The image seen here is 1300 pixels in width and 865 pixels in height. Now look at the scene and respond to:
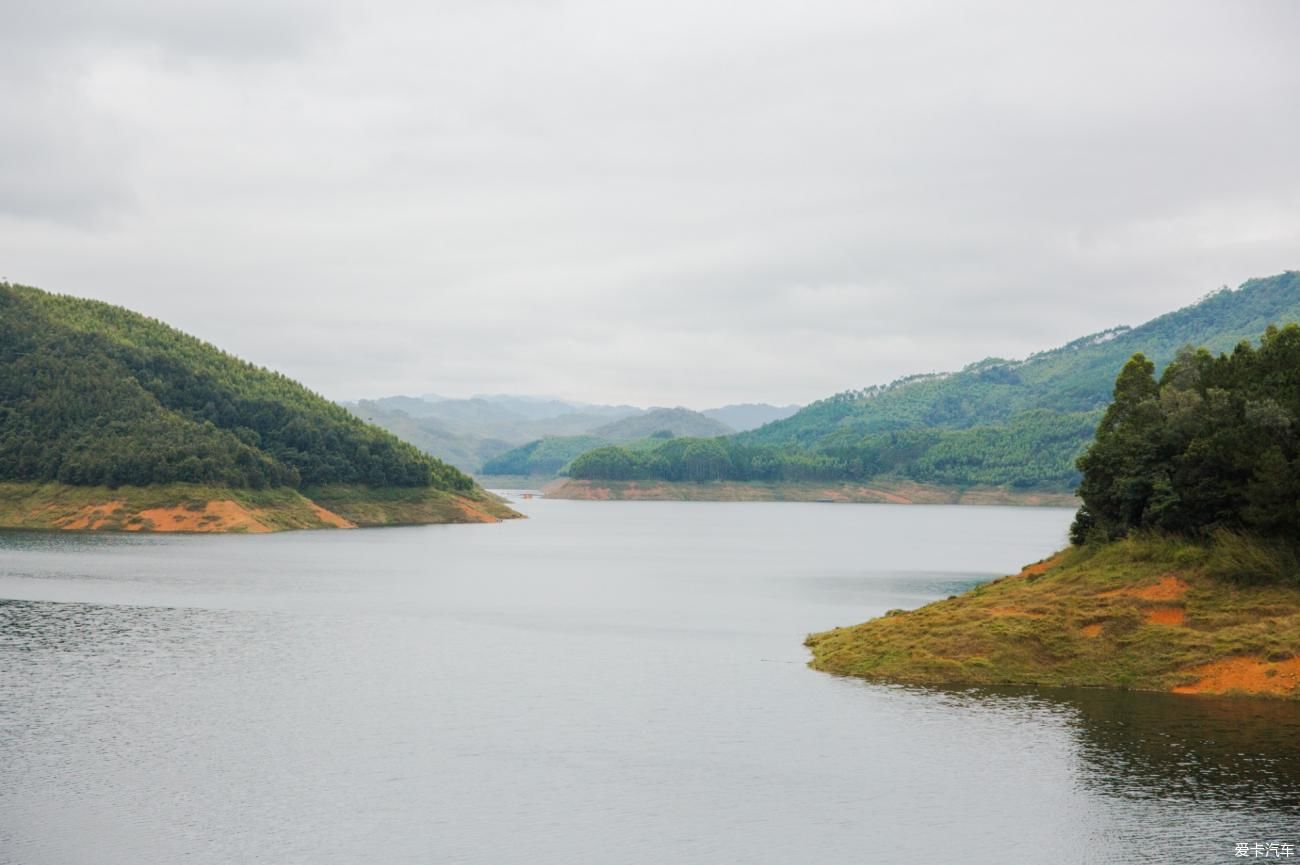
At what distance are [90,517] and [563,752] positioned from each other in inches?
6595

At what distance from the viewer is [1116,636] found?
213ft

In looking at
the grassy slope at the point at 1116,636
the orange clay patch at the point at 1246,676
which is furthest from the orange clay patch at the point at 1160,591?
the orange clay patch at the point at 1246,676

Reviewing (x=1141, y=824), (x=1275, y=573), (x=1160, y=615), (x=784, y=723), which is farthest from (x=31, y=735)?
(x=1275, y=573)

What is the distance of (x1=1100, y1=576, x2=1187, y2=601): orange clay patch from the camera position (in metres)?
67.2

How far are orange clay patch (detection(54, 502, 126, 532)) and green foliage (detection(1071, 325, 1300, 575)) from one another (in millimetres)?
159522

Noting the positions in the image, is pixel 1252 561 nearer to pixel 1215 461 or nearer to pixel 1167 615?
pixel 1167 615

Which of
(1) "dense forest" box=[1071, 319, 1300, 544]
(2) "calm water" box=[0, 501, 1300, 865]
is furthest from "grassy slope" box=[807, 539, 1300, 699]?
(2) "calm water" box=[0, 501, 1300, 865]

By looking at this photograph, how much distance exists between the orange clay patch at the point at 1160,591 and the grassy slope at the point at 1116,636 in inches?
2.7

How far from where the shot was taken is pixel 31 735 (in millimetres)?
49531

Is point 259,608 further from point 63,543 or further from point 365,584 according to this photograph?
point 63,543

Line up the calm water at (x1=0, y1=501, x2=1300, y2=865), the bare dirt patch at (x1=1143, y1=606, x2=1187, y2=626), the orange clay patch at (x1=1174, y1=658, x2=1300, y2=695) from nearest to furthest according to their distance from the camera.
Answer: the calm water at (x1=0, y1=501, x2=1300, y2=865), the orange clay patch at (x1=1174, y1=658, x2=1300, y2=695), the bare dirt patch at (x1=1143, y1=606, x2=1187, y2=626)

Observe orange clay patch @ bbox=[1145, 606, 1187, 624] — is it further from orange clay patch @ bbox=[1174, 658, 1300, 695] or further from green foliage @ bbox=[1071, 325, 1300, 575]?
orange clay patch @ bbox=[1174, 658, 1300, 695]

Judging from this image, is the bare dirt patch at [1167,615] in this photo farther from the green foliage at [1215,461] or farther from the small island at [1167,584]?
the green foliage at [1215,461]

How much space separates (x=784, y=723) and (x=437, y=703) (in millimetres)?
17329
